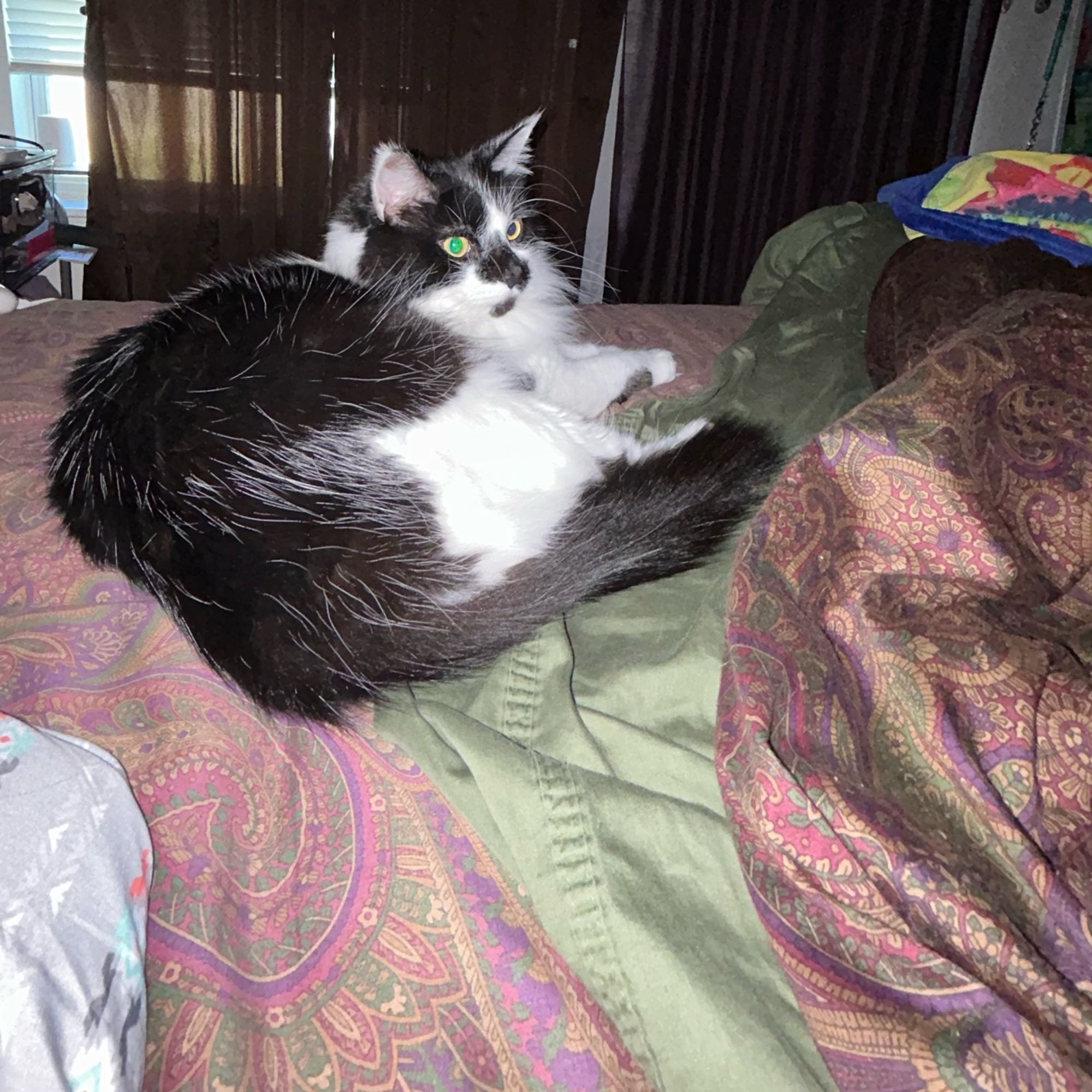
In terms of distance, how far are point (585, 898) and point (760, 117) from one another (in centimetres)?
353

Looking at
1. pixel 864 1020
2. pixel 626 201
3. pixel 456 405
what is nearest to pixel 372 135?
pixel 626 201

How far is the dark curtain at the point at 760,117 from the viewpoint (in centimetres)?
301

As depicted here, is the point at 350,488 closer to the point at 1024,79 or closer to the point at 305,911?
the point at 305,911

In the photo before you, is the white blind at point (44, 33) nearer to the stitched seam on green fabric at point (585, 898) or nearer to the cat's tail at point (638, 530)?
the cat's tail at point (638, 530)

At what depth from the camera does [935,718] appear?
1.80ft

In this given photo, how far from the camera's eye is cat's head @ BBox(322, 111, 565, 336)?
1.29 m

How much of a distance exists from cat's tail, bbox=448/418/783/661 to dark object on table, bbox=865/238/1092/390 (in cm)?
35

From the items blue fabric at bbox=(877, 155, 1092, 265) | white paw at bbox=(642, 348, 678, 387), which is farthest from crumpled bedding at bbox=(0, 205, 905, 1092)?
blue fabric at bbox=(877, 155, 1092, 265)

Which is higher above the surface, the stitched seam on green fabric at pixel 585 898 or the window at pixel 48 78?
the window at pixel 48 78

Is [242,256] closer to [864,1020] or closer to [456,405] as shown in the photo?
[456,405]

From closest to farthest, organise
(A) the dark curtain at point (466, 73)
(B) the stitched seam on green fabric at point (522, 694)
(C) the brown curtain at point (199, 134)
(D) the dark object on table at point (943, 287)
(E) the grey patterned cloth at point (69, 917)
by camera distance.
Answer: (E) the grey patterned cloth at point (69, 917) < (B) the stitched seam on green fabric at point (522, 694) < (D) the dark object on table at point (943, 287) < (C) the brown curtain at point (199, 134) < (A) the dark curtain at point (466, 73)

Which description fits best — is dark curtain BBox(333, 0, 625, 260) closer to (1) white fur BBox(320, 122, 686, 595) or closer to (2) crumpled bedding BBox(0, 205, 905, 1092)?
(1) white fur BBox(320, 122, 686, 595)

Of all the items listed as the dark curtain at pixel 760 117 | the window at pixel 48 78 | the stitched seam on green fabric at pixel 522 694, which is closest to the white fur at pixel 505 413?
the stitched seam on green fabric at pixel 522 694

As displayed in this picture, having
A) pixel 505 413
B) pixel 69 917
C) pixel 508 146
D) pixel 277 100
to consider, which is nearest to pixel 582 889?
pixel 69 917
